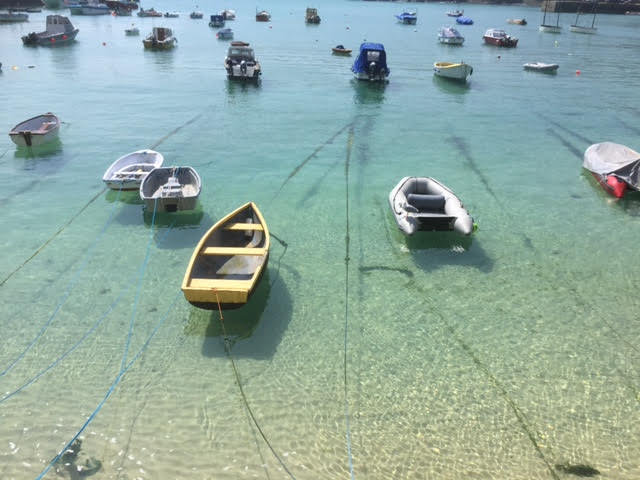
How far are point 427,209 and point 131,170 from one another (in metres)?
12.7

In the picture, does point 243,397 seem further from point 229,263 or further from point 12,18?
point 12,18

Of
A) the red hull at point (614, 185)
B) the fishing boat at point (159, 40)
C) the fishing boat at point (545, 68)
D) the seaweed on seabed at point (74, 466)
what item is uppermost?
the fishing boat at point (159, 40)

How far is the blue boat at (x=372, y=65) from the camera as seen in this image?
40625 mm

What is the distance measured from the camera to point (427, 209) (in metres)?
16.0

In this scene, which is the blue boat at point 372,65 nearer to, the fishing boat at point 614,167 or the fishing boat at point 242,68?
the fishing boat at point 242,68

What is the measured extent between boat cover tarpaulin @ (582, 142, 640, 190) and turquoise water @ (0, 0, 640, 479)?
3.33 feet

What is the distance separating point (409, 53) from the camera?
6125 centimetres

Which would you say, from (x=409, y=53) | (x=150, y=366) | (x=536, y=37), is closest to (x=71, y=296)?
(x=150, y=366)

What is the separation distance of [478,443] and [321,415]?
10.7ft

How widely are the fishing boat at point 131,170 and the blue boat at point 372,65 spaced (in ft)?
88.5

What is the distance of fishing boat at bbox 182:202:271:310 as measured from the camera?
1070cm

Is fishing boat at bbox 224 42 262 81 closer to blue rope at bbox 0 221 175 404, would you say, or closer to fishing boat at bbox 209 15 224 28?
blue rope at bbox 0 221 175 404

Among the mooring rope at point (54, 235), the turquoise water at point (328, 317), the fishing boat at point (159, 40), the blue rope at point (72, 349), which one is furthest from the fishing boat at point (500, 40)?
the blue rope at point (72, 349)

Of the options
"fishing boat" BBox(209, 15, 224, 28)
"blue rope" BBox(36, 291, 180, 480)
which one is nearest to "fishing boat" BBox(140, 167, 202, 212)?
"blue rope" BBox(36, 291, 180, 480)
